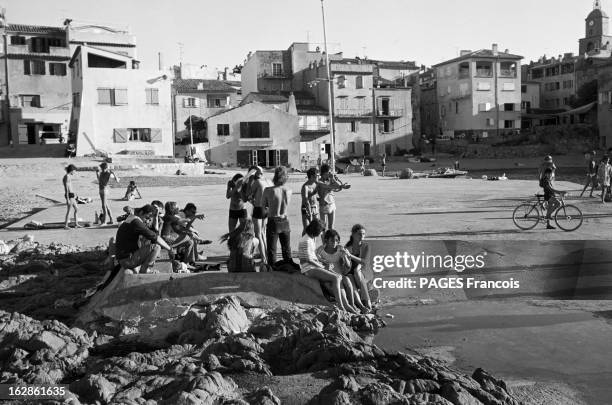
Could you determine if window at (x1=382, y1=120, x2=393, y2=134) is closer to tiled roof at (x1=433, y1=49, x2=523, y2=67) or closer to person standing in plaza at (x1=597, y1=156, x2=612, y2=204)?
tiled roof at (x1=433, y1=49, x2=523, y2=67)

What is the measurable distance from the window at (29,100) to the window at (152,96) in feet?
46.5

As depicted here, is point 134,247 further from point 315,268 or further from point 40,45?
point 40,45

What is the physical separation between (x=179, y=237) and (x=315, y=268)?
131 inches

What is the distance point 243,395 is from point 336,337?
164cm

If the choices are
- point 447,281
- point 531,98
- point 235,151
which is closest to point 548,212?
point 447,281

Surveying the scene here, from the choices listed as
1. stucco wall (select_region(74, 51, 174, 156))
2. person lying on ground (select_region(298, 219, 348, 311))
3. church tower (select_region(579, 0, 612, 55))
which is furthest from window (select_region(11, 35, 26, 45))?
church tower (select_region(579, 0, 612, 55))

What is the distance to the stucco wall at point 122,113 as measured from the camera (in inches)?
1930

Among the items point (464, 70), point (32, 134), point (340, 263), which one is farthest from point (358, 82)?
point (340, 263)

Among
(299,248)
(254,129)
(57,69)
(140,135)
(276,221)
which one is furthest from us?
(254,129)

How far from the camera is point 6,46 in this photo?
57.7 metres

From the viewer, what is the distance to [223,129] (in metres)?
61.8

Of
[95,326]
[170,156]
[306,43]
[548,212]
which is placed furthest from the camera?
[306,43]

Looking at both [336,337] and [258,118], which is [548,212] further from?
[258,118]

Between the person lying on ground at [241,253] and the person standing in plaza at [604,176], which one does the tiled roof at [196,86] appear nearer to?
the person standing in plaza at [604,176]
